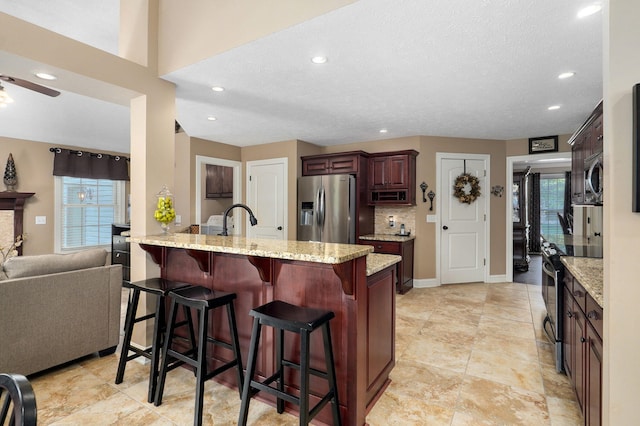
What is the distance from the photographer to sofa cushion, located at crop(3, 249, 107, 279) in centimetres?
224

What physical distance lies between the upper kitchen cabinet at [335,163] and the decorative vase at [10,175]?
4.44 meters

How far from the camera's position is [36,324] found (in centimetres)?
224

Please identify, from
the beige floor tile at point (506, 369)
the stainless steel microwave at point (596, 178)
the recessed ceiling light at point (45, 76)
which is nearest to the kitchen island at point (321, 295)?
the beige floor tile at point (506, 369)

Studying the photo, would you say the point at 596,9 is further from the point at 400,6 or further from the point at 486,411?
the point at 486,411

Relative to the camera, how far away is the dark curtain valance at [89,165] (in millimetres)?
5309

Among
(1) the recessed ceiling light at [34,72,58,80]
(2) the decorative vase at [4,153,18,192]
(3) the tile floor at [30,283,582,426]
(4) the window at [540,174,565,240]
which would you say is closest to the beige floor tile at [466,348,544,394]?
(3) the tile floor at [30,283,582,426]

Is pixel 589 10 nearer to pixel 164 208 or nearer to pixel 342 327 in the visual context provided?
pixel 342 327

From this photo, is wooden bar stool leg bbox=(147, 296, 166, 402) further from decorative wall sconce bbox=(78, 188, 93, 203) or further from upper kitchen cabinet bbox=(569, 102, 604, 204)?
decorative wall sconce bbox=(78, 188, 93, 203)

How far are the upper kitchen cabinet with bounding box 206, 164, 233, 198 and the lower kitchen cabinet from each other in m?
5.77

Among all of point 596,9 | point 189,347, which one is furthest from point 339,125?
point 189,347

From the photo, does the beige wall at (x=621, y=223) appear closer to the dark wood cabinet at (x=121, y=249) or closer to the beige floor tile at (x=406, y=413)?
the beige floor tile at (x=406, y=413)

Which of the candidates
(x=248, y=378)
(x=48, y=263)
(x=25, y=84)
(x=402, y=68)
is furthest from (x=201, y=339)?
(x=25, y=84)

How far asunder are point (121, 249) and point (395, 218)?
4.58 meters

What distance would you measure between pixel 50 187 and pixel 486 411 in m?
6.72
